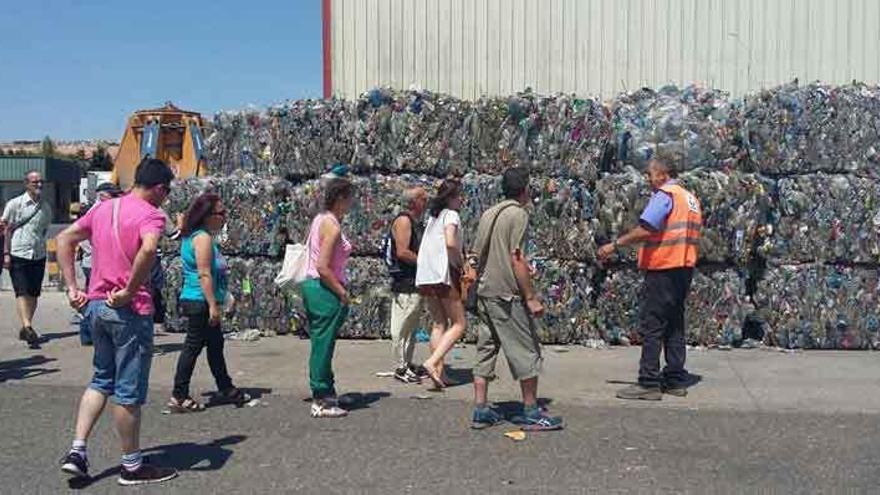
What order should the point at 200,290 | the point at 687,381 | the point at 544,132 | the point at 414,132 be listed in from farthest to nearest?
the point at 414,132 < the point at 544,132 < the point at 687,381 < the point at 200,290

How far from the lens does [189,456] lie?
6094mm

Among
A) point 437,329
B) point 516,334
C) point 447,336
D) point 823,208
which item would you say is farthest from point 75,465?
point 823,208

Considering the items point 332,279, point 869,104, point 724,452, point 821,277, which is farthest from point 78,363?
point 869,104

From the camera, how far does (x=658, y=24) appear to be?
11977mm

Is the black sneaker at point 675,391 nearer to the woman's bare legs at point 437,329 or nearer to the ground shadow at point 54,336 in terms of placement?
the woman's bare legs at point 437,329

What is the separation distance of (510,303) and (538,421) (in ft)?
2.82

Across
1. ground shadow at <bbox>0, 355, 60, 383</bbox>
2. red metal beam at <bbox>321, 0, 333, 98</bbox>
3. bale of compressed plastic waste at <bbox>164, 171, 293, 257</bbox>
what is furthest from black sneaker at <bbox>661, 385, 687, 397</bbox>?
red metal beam at <bbox>321, 0, 333, 98</bbox>

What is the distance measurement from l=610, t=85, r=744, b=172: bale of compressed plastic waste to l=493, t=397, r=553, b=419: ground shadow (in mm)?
3296

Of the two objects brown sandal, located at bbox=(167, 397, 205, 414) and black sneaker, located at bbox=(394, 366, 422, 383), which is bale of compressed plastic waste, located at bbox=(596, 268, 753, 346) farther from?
brown sandal, located at bbox=(167, 397, 205, 414)

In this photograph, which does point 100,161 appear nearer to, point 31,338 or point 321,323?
point 31,338

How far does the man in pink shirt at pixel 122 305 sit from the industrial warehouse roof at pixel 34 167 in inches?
1867

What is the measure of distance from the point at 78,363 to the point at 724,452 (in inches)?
250

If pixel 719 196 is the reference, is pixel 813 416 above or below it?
below

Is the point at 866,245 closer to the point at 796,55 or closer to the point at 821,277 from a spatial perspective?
the point at 821,277
